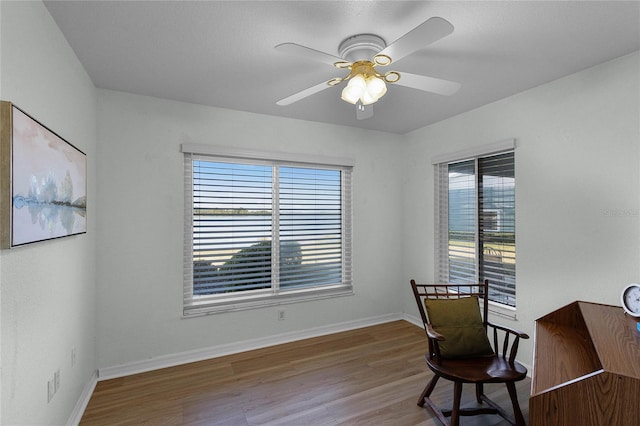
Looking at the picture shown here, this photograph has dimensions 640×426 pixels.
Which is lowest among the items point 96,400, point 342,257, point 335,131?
point 96,400

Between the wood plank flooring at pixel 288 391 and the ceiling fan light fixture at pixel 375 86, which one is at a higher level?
the ceiling fan light fixture at pixel 375 86

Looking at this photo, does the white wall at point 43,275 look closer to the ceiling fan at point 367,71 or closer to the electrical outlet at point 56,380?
the electrical outlet at point 56,380

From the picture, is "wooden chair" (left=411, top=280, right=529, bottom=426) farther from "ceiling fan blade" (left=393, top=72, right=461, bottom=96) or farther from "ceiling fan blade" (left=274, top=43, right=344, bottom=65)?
"ceiling fan blade" (left=274, top=43, right=344, bottom=65)

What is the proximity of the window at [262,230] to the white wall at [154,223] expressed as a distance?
5.9 inches

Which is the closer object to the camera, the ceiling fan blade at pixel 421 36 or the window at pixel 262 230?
the ceiling fan blade at pixel 421 36

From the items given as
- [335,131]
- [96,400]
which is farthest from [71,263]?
[335,131]

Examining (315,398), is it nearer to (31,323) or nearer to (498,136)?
(31,323)

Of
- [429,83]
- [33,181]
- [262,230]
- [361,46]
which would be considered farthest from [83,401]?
[429,83]

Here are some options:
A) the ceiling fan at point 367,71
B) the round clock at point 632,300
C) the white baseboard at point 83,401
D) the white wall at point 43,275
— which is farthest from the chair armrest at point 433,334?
the white baseboard at point 83,401

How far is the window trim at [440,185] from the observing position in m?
3.03

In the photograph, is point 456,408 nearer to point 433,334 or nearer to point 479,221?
point 433,334

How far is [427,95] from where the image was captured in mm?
2930

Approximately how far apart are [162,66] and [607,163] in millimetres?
3378

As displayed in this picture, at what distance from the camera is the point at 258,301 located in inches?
134
